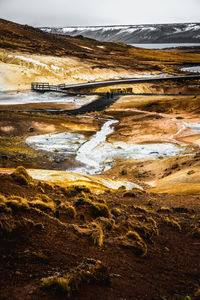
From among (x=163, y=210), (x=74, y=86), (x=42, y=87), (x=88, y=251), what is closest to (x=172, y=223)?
(x=163, y=210)

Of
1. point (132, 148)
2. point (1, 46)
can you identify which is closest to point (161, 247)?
point (132, 148)

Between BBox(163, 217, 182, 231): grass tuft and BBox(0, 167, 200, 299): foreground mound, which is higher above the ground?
BBox(0, 167, 200, 299): foreground mound

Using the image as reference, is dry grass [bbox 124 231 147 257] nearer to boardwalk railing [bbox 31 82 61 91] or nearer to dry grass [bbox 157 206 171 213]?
dry grass [bbox 157 206 171 213]

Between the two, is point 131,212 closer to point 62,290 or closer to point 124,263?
point 124,263

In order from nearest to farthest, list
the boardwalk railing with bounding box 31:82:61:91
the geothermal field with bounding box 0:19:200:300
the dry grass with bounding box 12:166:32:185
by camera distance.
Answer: the geothermal field with bounding box 0:19:200:300 → the dry grass with bounding box 12:166:32:185 → the boardwalk railing with bounding box 31:82:61:91

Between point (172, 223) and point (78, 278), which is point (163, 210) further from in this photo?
point (78, 278)

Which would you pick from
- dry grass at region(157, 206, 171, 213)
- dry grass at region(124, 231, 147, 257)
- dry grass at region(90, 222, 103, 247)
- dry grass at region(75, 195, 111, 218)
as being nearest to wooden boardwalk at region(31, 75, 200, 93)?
dry grass at region(157, 206, 171, 213)
